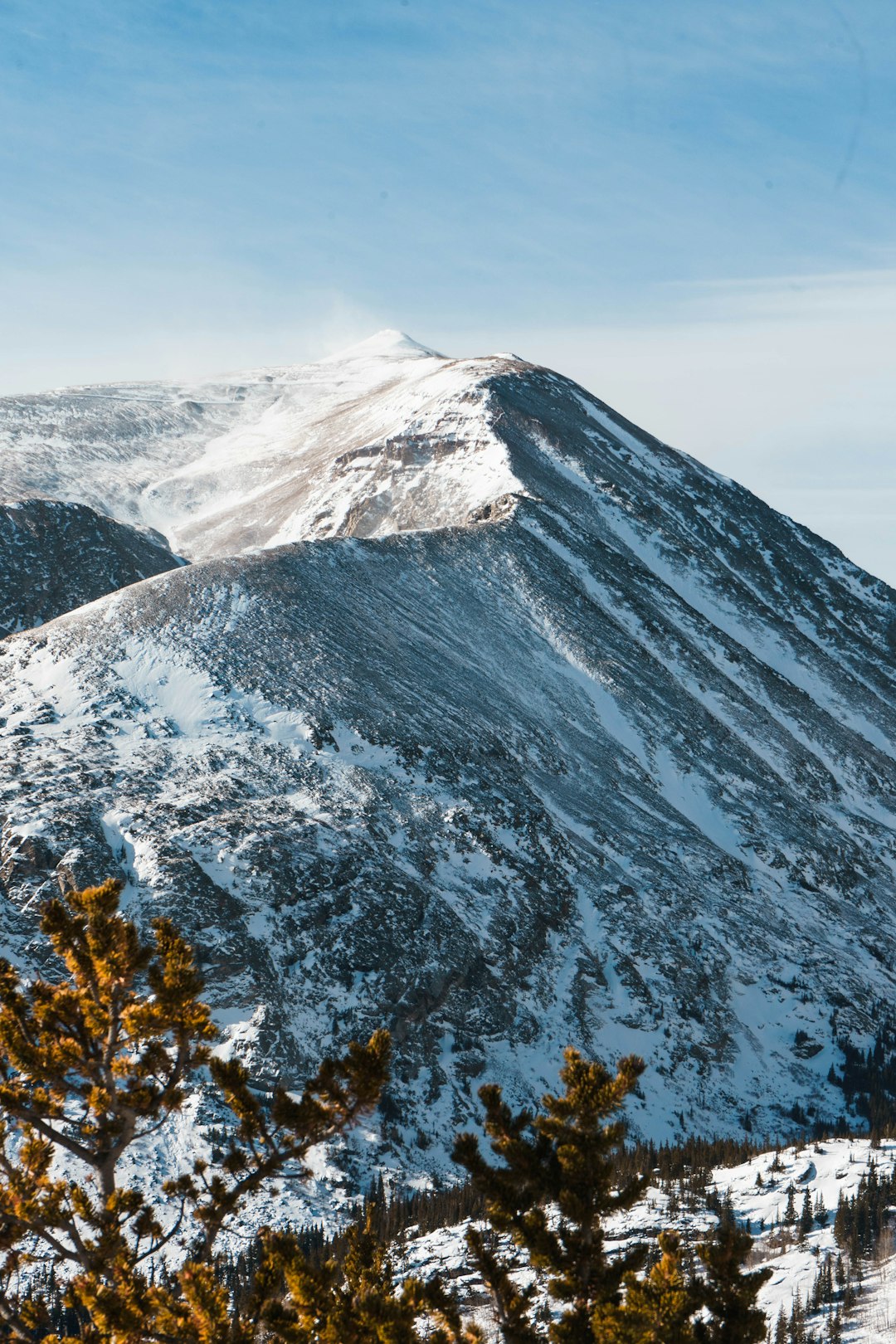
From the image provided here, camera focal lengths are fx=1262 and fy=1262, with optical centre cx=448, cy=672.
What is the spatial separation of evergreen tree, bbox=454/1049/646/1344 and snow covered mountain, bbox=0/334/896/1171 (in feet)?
194

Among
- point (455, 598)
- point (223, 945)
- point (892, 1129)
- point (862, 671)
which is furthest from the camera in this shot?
point (862, 671)

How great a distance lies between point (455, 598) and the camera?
12481 centimetres

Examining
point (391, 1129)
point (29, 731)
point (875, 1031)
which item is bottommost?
point (391, 1129)

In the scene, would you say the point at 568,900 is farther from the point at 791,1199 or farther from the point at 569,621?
the point at 569,621

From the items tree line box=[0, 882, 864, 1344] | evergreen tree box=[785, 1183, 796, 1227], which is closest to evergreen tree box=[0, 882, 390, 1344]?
tree line box=[0, 882, 864, 1344]

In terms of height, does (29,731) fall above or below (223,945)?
above

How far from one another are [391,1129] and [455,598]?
200 feet

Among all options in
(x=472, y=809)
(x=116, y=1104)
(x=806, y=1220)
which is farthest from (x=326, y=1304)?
(x=472, y=809)

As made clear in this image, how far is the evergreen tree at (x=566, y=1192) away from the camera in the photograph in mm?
16531

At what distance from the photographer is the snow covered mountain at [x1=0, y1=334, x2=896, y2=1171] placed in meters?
82.1

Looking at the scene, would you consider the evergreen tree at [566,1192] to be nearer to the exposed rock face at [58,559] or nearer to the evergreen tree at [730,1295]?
the evergreen tree at [730,1295]

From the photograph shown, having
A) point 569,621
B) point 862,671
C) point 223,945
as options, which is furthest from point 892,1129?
point 862,671

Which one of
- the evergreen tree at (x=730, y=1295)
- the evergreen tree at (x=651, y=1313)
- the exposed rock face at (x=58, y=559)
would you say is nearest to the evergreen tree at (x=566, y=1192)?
the evergreen tree at (x=651, y=1313)

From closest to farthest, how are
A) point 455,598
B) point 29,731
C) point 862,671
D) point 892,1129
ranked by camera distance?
point 892,1129 → point 29,731 → point 455,598 → point 862,671
